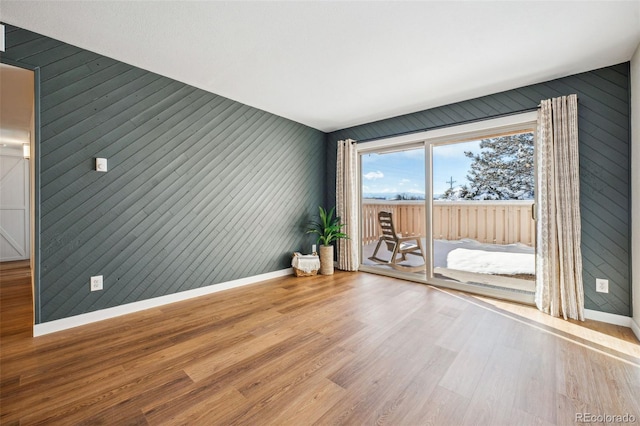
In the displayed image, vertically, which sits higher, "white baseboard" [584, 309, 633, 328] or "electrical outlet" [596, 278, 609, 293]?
"electrical outlet" [596, 278, 609, 293]

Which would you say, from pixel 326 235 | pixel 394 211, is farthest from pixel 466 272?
pixel 326 235

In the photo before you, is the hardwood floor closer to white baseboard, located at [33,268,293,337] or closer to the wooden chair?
white baseboard, located at [33,268,293,337]

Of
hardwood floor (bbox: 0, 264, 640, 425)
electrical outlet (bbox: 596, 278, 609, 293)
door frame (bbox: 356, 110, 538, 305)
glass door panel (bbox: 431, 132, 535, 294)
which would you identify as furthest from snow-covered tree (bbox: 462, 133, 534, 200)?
hardwood floor (bbox: 0, 264, 640, 425)

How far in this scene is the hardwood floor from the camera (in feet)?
4.44

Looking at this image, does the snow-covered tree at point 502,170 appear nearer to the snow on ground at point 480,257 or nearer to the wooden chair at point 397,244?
the snow on ground at point 480,257

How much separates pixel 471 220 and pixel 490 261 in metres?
0.65

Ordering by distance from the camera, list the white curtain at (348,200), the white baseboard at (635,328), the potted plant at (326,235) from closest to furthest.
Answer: the white baseboard at (635,328) < the potted plant at (326,235) < the white curtain at (348,200)

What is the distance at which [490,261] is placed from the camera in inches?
155

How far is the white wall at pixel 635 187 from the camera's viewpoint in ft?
7.20

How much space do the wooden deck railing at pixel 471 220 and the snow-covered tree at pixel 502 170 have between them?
16 cm

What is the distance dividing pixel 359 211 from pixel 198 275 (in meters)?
2.69

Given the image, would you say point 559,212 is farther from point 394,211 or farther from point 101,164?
point 101,164

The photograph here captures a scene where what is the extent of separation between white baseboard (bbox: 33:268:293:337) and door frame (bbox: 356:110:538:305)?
6.99 ft

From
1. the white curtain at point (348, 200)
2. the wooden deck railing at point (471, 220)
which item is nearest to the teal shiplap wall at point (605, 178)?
the wooden deck railing at point (471, 220)
